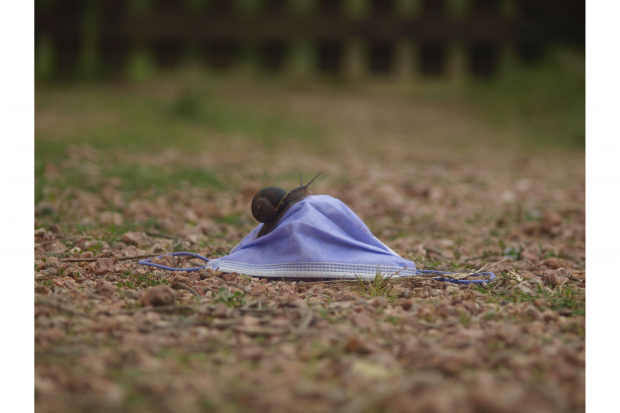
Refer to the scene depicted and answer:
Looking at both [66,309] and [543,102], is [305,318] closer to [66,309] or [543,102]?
[66,309]

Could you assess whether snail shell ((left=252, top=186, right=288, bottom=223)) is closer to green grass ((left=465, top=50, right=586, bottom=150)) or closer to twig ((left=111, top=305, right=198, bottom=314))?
twig ((left=111, top=305, right=198, bottom=314))

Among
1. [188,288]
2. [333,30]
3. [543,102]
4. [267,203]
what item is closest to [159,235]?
[267,203]

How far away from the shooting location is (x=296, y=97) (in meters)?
9.61

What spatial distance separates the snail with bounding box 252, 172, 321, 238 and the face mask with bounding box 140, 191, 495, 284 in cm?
3

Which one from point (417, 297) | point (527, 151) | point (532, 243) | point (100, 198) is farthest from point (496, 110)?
point (417, 297)

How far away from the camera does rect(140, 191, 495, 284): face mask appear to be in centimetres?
235

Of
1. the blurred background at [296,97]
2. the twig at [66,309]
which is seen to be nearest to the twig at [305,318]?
the twig at [66,309]

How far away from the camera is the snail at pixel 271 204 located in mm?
2492

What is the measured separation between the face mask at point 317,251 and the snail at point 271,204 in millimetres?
33

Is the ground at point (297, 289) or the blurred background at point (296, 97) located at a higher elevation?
the blurred background at point (296, 97)

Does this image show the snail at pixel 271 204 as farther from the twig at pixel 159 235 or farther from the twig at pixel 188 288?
the twig at pixel 159 235

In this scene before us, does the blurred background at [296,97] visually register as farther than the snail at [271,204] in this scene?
Yes

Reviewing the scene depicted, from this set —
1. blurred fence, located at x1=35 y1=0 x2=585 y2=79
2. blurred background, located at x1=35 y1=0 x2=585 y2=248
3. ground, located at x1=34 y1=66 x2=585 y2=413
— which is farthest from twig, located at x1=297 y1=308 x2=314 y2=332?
blurred fence, located at x1=35 y1=0 x2=585 y2=79

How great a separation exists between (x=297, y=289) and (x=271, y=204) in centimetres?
42
